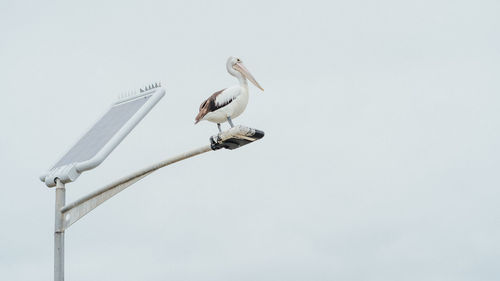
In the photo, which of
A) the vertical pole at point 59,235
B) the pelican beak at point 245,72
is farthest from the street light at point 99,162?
the pelican beak at point 245,72

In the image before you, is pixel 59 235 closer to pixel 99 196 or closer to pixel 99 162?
pixel 99 196

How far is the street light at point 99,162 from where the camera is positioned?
12484mm

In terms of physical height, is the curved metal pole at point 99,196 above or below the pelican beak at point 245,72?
below

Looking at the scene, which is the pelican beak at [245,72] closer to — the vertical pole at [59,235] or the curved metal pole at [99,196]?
the curved metal pole at [99,196]

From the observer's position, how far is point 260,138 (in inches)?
499

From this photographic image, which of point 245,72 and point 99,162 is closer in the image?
point 99,162

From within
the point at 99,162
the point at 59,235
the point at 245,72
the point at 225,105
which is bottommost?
the point at 59,235

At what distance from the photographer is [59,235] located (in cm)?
1278

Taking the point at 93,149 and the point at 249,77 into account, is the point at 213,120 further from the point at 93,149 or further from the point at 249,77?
the point at 93,149

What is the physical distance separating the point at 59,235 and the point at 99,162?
1279 millimetres

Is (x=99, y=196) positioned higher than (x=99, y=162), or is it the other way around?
(x=99, y=162)

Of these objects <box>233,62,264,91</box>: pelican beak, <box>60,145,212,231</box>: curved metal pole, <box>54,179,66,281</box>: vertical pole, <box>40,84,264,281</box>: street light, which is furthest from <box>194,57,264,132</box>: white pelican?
<box>54,179,66,281</box>: vertical pole

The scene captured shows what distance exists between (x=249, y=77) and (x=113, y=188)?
4266 millimetres

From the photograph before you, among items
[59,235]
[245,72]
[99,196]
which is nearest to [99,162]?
[99,196]
